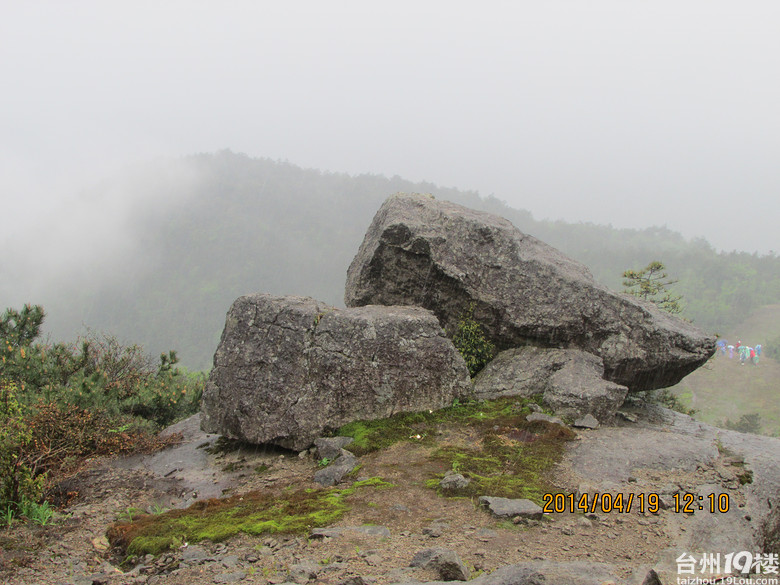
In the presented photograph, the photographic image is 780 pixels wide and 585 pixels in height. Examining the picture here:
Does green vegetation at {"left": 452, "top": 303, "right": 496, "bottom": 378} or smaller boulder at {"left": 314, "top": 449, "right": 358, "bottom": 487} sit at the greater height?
green vegetation at {"left": 452, "top": 303, "right": 496, "bottom": 378}

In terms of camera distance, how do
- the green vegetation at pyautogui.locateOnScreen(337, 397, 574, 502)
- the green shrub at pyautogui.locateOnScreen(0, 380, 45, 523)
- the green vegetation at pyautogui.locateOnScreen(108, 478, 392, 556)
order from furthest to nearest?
the green vegetation at pyautogui.locateOnScreen(337, 397, 574, 502) < the green shrub at pyautogui.locateOnScreen(0, 380, 45, 523) < the green vegetation at pyautogui.locateOnScreen(108, 478, 392, 556)

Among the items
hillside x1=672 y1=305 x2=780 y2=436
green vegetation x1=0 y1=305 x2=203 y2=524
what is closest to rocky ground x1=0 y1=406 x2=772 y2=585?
green vegetation x1=0 y1=305 x2=203 y2=524

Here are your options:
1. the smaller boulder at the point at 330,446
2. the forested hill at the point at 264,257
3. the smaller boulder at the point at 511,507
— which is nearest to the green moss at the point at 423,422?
the smaller boulder at the point at 330,446

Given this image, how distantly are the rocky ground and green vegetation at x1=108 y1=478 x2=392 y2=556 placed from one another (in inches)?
6.8

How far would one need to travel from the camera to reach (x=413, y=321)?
1061cm

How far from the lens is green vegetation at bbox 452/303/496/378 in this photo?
1223 cm

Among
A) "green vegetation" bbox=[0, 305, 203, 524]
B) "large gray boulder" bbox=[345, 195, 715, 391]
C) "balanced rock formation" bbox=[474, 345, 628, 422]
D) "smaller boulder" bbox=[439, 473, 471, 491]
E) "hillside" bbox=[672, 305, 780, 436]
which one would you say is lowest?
"hillside" bbox=[672, 305, 780, 436]

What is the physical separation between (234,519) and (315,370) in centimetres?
362

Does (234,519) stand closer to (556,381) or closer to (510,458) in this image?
(510,458)

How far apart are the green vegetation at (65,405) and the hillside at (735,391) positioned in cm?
3349

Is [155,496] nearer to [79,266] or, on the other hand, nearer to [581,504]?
[581,504]

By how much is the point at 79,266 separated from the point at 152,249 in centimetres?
1613

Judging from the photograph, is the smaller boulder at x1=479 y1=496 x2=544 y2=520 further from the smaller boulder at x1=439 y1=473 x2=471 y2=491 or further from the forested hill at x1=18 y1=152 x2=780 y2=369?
the forested hill at x1=18 y1=152 x2=780 y2=369

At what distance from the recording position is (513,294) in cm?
1202
